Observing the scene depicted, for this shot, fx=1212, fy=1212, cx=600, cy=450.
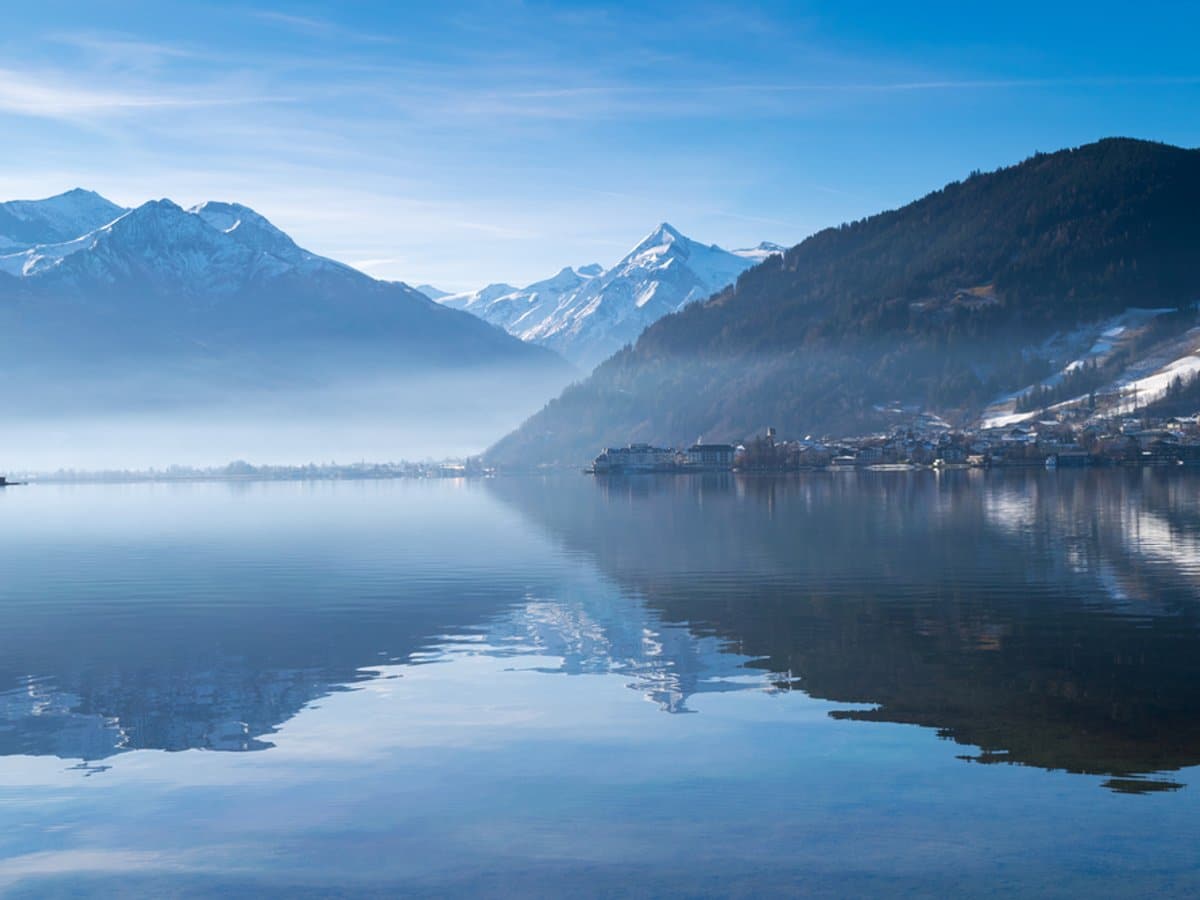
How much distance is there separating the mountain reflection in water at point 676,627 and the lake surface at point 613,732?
24cm

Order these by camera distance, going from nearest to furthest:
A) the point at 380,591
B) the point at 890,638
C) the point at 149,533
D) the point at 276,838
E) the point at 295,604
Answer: the point at 276,838, the point at 890,638, the point at 295,604, the point at 380,591, the point at 149,533

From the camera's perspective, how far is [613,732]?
106ft

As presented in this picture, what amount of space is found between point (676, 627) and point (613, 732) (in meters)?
17.3

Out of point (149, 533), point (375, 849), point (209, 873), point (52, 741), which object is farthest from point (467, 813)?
point (149, 533)

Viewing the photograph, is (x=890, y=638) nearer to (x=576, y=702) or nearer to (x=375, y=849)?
(x=576, y=702)

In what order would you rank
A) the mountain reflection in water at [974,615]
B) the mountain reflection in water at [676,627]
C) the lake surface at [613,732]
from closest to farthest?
1. the lake surface at [613,732]
2. the mountain reflection in water at [974,615]
3. the mountain reflection in water at [676,627]

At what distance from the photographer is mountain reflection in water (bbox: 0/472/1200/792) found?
33375mm

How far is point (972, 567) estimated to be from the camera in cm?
6875

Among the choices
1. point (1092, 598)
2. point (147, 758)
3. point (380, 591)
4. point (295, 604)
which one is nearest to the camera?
point (147, 758)

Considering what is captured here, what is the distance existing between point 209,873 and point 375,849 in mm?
3092

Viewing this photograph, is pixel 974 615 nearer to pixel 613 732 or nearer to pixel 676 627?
pixel 676 627

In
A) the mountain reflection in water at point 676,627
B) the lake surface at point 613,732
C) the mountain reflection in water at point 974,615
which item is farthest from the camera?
the mountain reflection in water at point 676,627

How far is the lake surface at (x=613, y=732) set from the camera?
22.8 meters

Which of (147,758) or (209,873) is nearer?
(209,873)
